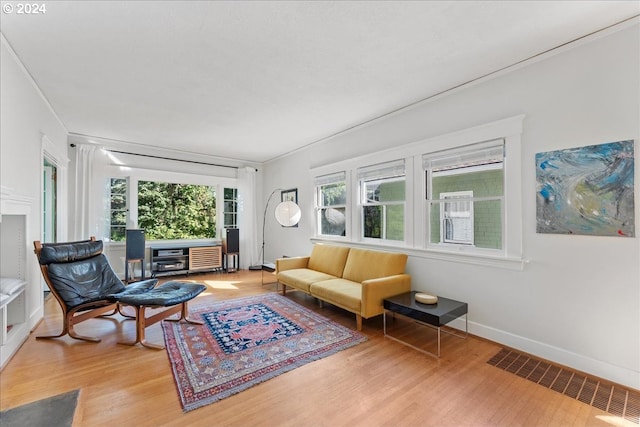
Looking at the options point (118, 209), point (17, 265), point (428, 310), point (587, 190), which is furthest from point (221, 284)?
point (587, 190)

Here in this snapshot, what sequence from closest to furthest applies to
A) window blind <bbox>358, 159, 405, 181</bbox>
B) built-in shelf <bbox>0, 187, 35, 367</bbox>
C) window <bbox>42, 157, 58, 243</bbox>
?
built-in shelf <bbox>0, 187, 35, 367</bbox> < window blind <bbox>358, 159, 405, 181</bbox> < window <bbox>42, 157, 58, 243</bbox>

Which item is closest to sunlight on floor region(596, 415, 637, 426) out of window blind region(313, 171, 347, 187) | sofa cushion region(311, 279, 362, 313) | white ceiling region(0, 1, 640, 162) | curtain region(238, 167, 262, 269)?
sofa cushion region(311, 279, 362, 313)

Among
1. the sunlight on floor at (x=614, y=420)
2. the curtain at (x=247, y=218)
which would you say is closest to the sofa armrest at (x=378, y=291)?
the sunlight on floor at (x=614, y=420)

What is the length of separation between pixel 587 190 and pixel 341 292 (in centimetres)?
240

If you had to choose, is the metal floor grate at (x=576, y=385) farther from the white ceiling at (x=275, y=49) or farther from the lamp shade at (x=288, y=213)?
the lamp shade at (x=288, y=213)

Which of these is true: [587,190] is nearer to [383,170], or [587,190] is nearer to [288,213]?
[383,170]

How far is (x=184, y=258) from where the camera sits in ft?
18.7

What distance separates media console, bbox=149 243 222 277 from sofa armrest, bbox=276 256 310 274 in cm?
222

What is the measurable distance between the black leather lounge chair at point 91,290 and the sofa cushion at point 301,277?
132 centimetres

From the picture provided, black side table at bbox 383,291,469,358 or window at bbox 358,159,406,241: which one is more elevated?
window at bbox 358,159,406,241

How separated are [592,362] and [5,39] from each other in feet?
17.4

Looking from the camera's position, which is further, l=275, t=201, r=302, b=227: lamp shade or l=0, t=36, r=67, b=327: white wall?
l=275, t=201, r=302, b=227: lamp shade

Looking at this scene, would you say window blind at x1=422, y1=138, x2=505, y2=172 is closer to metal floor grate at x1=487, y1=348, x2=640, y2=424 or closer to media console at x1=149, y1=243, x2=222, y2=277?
metal floor grate at x1=487, y1=348, x2=640, y2=424

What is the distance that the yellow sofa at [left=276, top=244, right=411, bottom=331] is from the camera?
9.81ft
